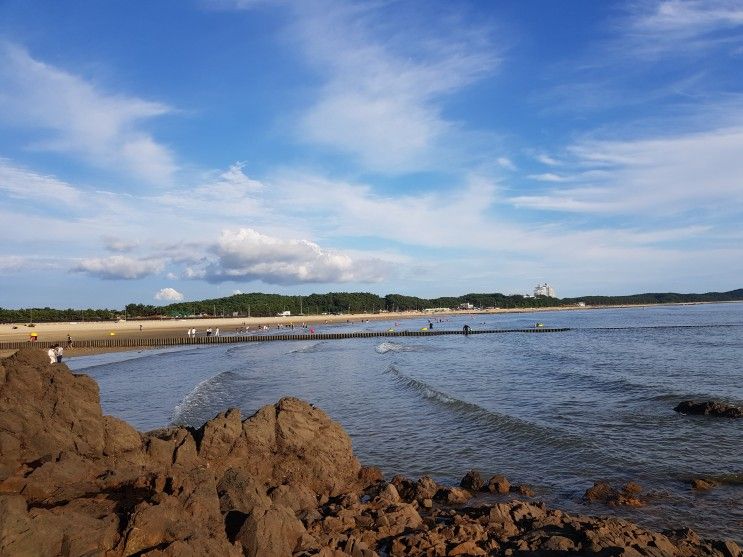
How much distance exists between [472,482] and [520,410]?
10.2 metres

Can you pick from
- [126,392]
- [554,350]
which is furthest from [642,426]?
[554,350]

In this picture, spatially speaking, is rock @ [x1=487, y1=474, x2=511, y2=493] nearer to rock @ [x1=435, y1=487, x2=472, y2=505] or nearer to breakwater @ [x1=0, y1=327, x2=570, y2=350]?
rock @ [x1=435, y1=487, x2=472, y2=505]

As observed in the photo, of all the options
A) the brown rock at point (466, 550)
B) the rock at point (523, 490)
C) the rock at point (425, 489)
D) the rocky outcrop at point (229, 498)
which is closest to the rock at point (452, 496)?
the rocky outcrop at point (229, 498)

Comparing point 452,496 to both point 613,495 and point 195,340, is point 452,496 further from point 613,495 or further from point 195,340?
point 195,340

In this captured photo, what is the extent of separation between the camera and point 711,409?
821 inches

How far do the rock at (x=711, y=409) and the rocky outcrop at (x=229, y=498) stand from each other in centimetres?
1273

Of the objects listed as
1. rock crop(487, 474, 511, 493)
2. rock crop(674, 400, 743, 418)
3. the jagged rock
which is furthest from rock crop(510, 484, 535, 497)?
rock crop(674, 400, 743, 418)

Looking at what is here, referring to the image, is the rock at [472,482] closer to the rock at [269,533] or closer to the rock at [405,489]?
the rock at [405,489]

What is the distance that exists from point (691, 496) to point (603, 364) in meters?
27.8

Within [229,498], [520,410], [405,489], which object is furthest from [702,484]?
[229,498]

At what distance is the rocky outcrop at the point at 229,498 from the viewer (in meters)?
7.00

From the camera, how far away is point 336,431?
13.5 metres

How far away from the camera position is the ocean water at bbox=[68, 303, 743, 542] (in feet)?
46.0

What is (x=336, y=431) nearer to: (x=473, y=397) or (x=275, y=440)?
(x=275, y=440)
